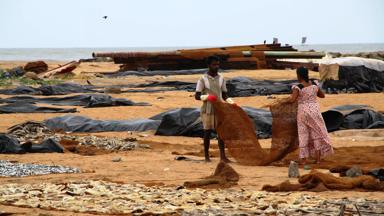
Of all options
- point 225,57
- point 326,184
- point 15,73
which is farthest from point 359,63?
point 15,73

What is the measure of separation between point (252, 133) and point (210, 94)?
838mm

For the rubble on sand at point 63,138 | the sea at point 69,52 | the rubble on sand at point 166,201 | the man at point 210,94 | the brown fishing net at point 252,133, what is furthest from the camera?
the sea at point 69,52

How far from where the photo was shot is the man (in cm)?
1098

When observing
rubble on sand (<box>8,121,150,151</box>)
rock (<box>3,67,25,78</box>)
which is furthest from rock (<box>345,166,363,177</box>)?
rock (<box>3,67,25,78</box>)

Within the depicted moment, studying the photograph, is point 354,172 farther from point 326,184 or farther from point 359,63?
point 359,63

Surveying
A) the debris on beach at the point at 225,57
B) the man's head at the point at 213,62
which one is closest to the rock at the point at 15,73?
the debris on beach at the point at 225,57

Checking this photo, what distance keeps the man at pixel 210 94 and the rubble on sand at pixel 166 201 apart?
251 centimetres

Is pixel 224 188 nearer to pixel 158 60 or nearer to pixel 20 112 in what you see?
pixel 20 112

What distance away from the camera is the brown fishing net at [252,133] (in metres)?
10.8

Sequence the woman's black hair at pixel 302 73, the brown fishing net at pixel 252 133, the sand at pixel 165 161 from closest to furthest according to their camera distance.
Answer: the sand at pixel 165 161, the woman's black hair at pixel 302 73, the brown fishing net at pixel 252 133

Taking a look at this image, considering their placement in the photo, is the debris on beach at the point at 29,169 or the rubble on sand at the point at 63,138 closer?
the debris on beach at the point at 29,169

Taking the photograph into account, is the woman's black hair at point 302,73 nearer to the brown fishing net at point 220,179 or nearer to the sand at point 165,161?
the sand at point 165,161

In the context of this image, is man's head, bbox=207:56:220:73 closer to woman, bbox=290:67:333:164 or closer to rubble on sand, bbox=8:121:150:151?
woman, bbox=290:67:333:164

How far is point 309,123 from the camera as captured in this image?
10406mm
